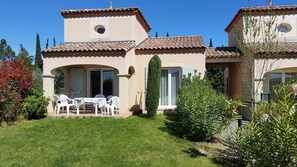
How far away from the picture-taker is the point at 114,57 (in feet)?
54.4

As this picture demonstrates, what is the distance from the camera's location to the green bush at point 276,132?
17.6 ft

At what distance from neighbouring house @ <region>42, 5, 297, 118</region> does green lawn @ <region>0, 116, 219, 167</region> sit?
339 cm

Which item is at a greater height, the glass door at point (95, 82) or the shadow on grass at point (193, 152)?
the glass door at point (95, 82)

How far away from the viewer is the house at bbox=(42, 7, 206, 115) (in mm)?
16781

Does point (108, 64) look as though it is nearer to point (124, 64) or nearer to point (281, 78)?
point (124, 64)

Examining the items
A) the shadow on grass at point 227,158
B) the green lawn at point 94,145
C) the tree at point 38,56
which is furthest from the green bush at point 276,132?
the tree at point 38,56

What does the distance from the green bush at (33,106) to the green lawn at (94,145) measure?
62.9 inches

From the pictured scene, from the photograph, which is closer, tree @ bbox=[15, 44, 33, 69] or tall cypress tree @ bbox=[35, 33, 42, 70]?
tree @ bbox=[15, 44, 33, 69]

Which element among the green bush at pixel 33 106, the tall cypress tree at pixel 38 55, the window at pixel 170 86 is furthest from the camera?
the tall cypress tree at pixel 38 55

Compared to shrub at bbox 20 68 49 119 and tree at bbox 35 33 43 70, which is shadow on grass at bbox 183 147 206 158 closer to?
shrub at bbox 20 68 49 119

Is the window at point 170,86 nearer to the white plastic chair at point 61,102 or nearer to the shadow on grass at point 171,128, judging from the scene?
the shadow on grass at point 171,128

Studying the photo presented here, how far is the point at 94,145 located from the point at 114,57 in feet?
24.1

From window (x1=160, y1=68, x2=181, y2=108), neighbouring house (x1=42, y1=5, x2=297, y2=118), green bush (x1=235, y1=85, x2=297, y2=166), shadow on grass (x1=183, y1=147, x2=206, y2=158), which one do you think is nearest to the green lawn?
shadow on grass (x1=183, y1=147, x2=206, y2=158)

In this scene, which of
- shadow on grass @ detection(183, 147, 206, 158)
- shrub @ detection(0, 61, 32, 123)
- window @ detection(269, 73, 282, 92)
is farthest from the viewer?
window @ detection(269, 73, 282, 92)
